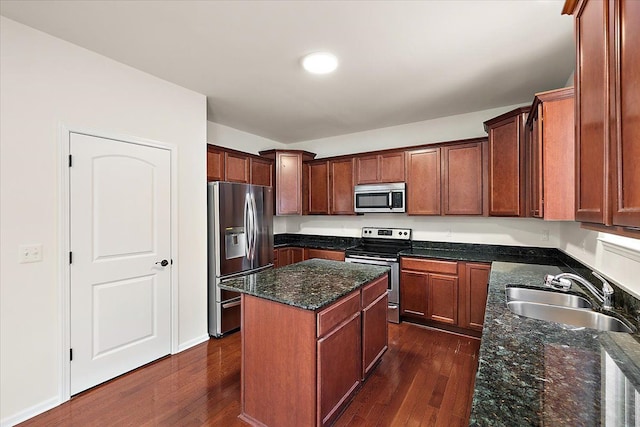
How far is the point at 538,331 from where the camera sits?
1.31 m

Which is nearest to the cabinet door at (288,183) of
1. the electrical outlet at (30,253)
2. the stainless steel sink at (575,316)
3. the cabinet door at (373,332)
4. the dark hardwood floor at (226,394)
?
the dark hardwood floor at (226,394)

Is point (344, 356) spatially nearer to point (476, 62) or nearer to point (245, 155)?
point (476, 62)

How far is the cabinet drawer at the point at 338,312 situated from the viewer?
5.73 ft

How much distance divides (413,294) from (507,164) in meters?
1.80

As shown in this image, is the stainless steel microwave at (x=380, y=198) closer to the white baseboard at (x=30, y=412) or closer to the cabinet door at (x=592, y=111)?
the cabinet door at (x=592, y=111)

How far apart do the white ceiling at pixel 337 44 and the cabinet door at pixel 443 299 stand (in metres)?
2.09

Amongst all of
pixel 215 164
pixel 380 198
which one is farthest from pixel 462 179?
pixel 215 164

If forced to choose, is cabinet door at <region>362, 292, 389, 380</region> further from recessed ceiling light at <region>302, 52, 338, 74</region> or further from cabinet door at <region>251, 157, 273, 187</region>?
cabinet door at <region>251, 157, 273, 187</region>

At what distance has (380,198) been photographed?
4109mm

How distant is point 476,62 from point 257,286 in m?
2.57

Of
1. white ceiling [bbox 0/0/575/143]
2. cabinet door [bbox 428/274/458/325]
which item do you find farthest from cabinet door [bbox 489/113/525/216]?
cabinet door [bbox 428/274/458/325]

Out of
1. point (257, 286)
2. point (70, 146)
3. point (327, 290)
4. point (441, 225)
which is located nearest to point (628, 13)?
point (327, 290)

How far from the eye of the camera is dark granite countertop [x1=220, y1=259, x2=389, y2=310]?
1.79 metres

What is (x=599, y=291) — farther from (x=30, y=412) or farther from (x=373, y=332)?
(x=30, y=412)
